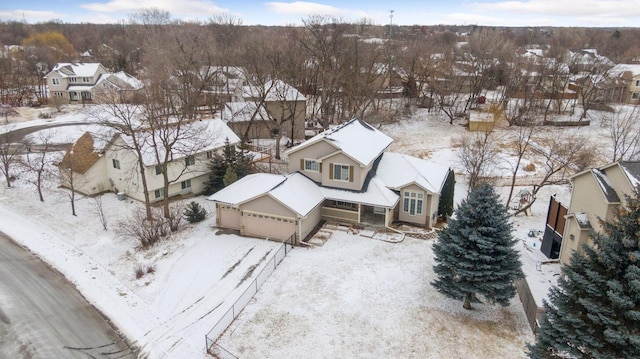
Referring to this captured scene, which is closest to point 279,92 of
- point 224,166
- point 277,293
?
point 224,166

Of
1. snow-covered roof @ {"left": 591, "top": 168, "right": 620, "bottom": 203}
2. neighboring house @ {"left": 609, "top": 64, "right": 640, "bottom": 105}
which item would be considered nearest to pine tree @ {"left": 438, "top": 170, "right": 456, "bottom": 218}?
snow-covered roof @ {"left": 591, "top": 168, "right": 620, "bottom": 203}

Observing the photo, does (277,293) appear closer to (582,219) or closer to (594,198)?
(582,219)

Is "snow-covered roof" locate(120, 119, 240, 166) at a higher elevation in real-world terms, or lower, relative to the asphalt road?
higher

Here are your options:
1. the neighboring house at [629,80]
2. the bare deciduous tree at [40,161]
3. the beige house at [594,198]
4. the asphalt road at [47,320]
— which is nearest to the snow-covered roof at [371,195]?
the beige house at [594,198]

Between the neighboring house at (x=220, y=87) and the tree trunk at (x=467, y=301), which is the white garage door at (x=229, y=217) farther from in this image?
the neighboring house at (x=220, y=87)

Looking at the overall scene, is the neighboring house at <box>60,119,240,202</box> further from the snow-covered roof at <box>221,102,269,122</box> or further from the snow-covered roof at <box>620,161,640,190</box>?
the snow-covered roof at <box>620,161,640,190</box>
